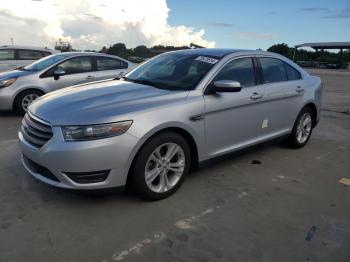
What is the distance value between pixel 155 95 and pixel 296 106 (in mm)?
2634

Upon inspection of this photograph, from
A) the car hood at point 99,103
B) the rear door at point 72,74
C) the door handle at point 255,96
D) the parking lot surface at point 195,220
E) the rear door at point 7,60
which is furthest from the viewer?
the rear door at point 7,60

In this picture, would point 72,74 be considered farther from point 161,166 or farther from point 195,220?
point 195,220

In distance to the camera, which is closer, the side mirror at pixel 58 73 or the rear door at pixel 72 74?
the side mirror at pixel 58 73

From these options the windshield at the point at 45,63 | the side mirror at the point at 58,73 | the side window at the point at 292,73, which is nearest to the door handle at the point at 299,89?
the side window at the point at 292,73

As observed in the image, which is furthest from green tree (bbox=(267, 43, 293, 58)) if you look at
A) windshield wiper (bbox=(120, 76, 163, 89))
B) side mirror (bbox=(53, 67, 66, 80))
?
windshield wiper (bbox=(120, 76, 163, 89))

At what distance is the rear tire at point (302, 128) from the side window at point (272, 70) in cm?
75

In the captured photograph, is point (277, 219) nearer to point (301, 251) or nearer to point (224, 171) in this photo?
point (301, 251)

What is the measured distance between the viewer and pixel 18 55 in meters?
11.9

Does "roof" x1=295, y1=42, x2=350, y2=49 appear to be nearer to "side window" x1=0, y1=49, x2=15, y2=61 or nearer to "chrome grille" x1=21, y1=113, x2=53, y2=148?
"side window" x1=0, y1=49, x2=15, y2=61

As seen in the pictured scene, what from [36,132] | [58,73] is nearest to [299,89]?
[36,132]

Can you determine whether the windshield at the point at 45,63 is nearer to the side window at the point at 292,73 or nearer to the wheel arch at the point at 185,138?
the side window at the point at 292,73

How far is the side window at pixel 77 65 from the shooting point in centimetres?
804

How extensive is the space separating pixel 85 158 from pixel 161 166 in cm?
83

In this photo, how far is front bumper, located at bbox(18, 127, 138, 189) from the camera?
3.11 m
